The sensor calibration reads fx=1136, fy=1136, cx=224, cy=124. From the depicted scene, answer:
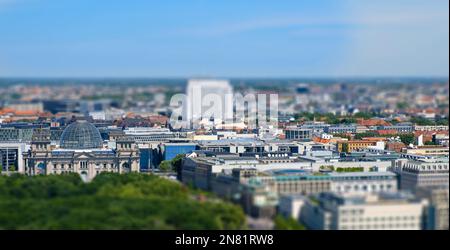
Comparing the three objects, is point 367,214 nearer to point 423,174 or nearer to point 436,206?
point 436,206

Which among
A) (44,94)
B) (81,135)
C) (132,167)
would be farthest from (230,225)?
(44,94)

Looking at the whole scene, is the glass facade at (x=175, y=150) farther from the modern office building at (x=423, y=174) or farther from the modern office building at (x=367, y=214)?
the modern office building at (x=367, y=214)

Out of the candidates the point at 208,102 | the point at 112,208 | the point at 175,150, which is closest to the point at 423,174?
the point at 112,208

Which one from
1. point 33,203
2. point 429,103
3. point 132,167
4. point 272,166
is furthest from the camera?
point 429,103

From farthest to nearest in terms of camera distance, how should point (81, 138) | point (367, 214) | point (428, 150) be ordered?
point (428, 150), point (81, 138), point (367, 214)

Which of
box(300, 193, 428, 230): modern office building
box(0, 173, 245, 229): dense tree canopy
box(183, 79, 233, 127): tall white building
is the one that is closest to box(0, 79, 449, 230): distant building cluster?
box(300, 193, 428, 230): modern office building

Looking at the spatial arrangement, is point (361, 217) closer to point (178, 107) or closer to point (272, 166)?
point (272, 166)
